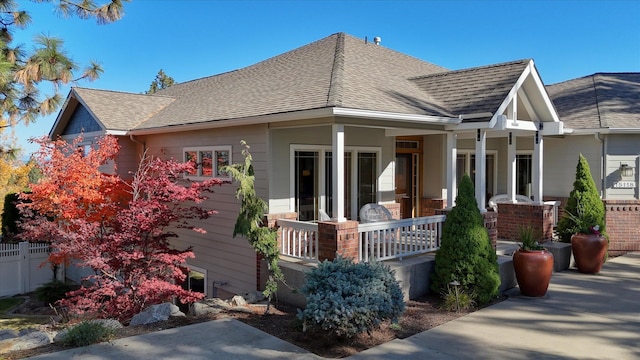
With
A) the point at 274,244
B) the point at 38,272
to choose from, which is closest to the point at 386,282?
the point at 274,244

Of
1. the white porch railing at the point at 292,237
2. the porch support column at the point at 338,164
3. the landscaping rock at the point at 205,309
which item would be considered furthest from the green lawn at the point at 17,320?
the porch support column at the point at 338,164

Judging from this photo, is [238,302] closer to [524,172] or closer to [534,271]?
[534,271]

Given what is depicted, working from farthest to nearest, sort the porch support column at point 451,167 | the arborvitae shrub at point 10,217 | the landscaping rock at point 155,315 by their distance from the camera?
the arborvitae shrub at point 10,217 < the porch support column at point 451,167 < the landscaping rock at point 155,315

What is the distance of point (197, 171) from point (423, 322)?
21.4 feet

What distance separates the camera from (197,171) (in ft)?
35.5

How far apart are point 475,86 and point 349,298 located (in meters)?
6.56

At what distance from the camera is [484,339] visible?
233 inches

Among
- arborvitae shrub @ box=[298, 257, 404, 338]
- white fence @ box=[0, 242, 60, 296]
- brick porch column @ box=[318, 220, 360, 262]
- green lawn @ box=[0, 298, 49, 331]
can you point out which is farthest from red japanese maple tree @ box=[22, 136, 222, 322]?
white fence @ box=[0, 242, 60, 296]

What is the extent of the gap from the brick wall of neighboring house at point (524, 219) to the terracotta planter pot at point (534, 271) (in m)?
3.03

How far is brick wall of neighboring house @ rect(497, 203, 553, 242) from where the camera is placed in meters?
10.7

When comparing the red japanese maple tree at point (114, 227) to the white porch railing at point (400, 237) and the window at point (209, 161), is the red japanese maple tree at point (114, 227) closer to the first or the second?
the window at point (209, 161)

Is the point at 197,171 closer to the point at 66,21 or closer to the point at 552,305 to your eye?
the point at 66,21

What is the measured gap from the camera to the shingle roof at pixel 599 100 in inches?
492

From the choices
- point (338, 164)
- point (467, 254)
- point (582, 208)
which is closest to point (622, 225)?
point (582, 208)
